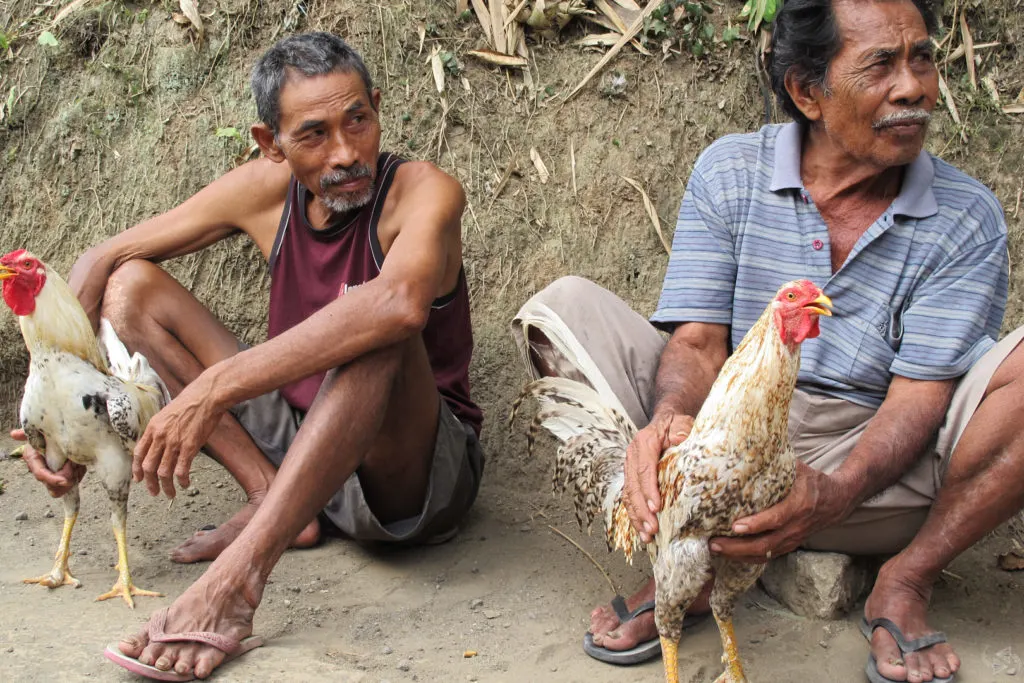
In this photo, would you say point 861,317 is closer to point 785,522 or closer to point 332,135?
point 785,522

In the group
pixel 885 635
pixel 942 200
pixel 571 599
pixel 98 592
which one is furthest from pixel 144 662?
pixel 942 200

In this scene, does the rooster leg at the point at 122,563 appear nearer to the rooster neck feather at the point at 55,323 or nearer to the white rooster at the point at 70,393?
the white rooster at the point at 70,393

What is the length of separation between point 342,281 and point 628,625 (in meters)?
1.70

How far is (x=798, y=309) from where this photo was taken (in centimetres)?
274

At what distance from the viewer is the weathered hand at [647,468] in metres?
3.06

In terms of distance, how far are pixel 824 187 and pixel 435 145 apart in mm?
2483

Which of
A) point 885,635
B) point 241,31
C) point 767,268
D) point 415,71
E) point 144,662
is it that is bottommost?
point 885,635

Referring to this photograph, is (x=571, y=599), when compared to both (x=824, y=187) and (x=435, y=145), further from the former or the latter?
(x=435, y=145)

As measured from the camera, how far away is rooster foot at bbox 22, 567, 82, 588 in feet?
12.8

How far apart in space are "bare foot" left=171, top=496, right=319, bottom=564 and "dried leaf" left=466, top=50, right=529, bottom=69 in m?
2.69

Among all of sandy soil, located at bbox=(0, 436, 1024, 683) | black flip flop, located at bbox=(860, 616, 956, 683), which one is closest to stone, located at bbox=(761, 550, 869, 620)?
sandy soil, located at bbox=(0, 436, 1024, 683)

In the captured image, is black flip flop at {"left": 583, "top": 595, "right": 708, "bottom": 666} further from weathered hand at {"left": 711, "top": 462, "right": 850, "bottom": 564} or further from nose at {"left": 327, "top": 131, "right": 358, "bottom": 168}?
nose at {"left": 327, "top": 131, "right": 358, "bottom": 168}

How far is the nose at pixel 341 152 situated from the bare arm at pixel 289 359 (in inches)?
20.8

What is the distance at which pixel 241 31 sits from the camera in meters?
5.77
